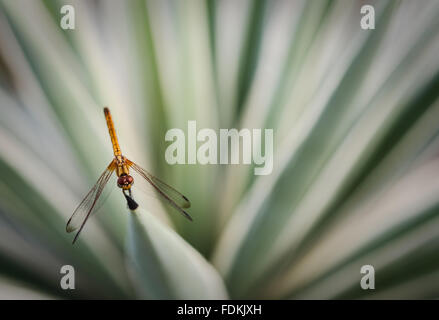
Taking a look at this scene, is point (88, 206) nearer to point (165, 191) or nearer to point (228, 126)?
point (165, 191)

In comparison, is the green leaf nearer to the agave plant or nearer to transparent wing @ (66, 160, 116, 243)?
the agave plant

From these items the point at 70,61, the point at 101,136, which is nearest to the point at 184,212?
the point at 101,136

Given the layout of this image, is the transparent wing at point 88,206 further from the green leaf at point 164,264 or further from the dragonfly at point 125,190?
the green leaf at point 164,264

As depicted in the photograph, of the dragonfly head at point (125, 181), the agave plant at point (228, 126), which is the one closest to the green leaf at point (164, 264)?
the agave plant at point (228, 126)

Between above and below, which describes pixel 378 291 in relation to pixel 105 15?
below

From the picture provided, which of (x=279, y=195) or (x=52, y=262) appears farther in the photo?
(x=52, y=262)

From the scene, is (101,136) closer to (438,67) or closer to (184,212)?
(184,212)
